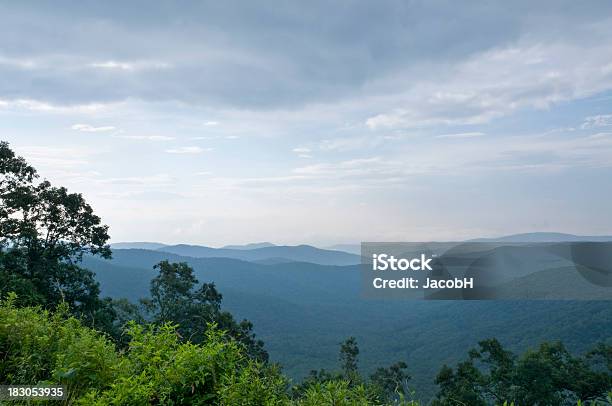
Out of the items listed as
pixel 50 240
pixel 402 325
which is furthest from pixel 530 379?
pixel 402 325

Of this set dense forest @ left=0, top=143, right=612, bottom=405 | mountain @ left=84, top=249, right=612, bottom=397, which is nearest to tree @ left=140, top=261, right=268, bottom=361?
dense forest @ left=0, top=143, right=612, bottom=405

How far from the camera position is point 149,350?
11.7 feet

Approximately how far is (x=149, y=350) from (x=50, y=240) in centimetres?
2185

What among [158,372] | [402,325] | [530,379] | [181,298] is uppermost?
[158,372]

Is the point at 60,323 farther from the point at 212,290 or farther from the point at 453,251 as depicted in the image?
the point at 453,251

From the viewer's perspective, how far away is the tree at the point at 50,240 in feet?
69.5

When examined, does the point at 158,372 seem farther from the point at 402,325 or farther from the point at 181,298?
the point at 402,325

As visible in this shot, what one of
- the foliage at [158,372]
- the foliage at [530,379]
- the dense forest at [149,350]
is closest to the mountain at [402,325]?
the foliage at [530,379]

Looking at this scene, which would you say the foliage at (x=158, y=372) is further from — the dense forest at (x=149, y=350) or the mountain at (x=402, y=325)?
the mountain at (x=402, y=325)

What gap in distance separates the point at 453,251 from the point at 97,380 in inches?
2685

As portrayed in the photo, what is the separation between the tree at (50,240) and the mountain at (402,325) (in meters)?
46.0

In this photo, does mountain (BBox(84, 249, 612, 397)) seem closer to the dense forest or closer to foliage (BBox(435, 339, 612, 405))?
foliage (BBox(435, 339, 612, 405))

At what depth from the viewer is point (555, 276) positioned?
118 meters

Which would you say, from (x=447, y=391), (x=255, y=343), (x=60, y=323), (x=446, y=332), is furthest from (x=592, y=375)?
(x=446, y=332)
